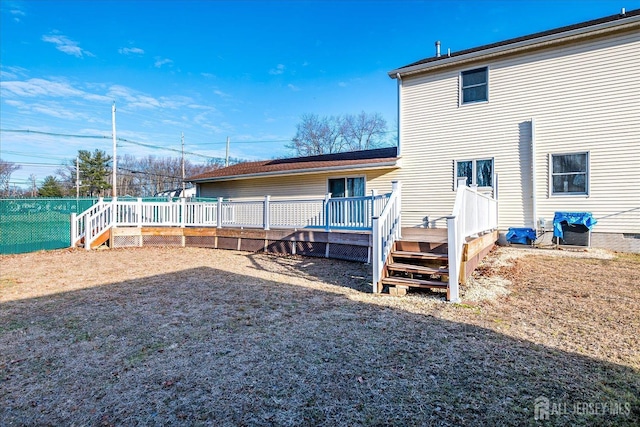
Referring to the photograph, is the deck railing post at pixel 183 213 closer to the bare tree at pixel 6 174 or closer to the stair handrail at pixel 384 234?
the stair handrail at pixel 384 234

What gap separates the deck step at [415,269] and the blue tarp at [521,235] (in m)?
5.76

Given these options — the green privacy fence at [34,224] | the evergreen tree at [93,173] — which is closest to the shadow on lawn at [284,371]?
the green privacy fence at [34,224]

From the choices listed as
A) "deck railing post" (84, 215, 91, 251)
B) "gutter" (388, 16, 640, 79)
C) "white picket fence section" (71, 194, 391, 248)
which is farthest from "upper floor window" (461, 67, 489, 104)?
"deck railing post" (84, 215, 91, 251)

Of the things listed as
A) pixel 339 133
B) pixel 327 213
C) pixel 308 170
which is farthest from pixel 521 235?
pixel 339 133

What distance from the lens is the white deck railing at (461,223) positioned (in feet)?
15.7

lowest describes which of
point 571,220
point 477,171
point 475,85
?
point 571,220

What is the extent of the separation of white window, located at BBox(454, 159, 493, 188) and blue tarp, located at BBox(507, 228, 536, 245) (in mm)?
1563

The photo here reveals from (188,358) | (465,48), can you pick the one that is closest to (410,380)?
(188,358)

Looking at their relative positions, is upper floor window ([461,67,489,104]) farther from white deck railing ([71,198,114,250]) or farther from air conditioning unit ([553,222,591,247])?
white deck railing ([71,198,114,250])

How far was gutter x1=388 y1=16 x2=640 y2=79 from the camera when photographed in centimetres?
863

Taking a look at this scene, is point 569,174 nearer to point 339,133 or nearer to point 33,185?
point 339,133

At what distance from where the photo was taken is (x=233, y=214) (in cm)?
1066

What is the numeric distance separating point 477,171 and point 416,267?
6.54 meters

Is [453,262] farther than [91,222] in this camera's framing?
No
